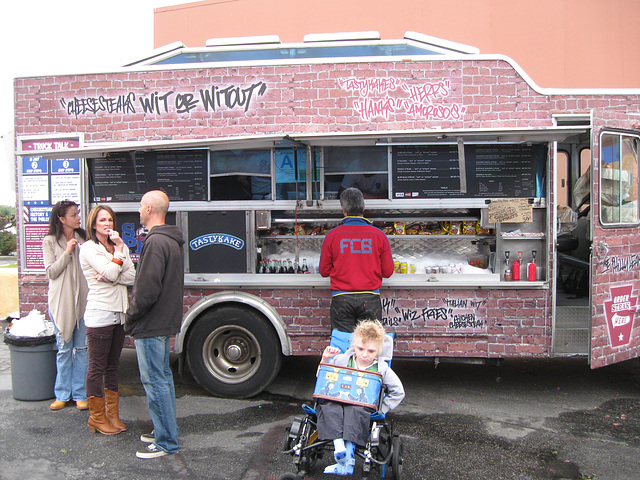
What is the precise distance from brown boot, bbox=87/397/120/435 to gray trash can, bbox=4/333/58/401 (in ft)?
3.44

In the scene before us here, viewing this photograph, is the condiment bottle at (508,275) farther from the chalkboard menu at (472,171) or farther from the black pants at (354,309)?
the black pants at (354,309)

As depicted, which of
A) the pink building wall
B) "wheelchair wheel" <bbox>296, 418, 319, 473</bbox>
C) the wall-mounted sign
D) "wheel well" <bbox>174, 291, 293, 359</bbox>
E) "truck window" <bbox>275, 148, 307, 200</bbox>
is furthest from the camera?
the pink building wall

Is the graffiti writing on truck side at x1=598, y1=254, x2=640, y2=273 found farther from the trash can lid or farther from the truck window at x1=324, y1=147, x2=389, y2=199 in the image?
the trash can lid

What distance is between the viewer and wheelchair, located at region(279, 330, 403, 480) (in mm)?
3429

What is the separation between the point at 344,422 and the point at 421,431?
1397mm

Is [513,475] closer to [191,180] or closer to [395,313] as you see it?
[395,313]

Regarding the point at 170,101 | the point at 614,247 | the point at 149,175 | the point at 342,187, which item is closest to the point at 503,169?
the point at 614,247

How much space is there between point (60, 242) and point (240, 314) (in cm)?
177

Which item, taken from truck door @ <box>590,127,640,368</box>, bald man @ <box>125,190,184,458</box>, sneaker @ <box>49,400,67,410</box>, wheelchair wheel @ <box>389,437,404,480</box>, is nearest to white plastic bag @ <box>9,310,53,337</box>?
sneaker @ <box>49,400,67,410</box>

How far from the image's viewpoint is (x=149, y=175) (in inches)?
218

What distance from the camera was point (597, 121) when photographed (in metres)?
4.88

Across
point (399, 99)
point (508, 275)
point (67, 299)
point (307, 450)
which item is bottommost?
point (307, 450)

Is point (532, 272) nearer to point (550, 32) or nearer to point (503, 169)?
point (503, 169)

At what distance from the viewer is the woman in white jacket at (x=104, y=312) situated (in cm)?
447
